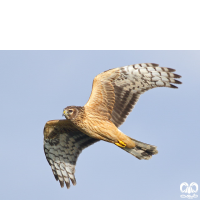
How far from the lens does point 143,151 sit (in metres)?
11.1

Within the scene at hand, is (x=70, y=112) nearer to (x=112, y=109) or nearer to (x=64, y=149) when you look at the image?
(x=112, y=109)

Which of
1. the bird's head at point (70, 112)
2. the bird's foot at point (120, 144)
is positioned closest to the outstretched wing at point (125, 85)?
the bird's foot at point (120, 144)

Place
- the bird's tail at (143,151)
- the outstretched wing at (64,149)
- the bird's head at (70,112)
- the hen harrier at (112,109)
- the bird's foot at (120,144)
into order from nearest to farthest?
the bird's head at (70,112) → the hen harrier at (112,109) → the bird's foot at (120,144) → the bird's tail at (143,151) → the outstretched wing at (64,149)

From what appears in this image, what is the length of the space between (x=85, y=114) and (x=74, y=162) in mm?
2501

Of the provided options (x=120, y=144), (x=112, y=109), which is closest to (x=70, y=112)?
(x=112, y=109)

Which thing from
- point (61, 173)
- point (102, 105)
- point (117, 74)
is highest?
point (117, 74)

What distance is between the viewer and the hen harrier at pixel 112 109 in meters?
10.4

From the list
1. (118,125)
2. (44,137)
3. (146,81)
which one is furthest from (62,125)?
(146,81)

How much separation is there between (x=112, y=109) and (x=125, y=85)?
2.67 ft

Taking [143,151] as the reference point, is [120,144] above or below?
above

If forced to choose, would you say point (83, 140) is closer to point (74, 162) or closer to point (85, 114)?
point (74, 162)

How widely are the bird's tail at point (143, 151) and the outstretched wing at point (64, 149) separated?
1.37 metres

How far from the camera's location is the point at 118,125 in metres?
11.1

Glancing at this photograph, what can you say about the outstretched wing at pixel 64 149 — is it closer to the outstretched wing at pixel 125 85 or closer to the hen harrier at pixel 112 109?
the hen harrier at pixel 112 109
